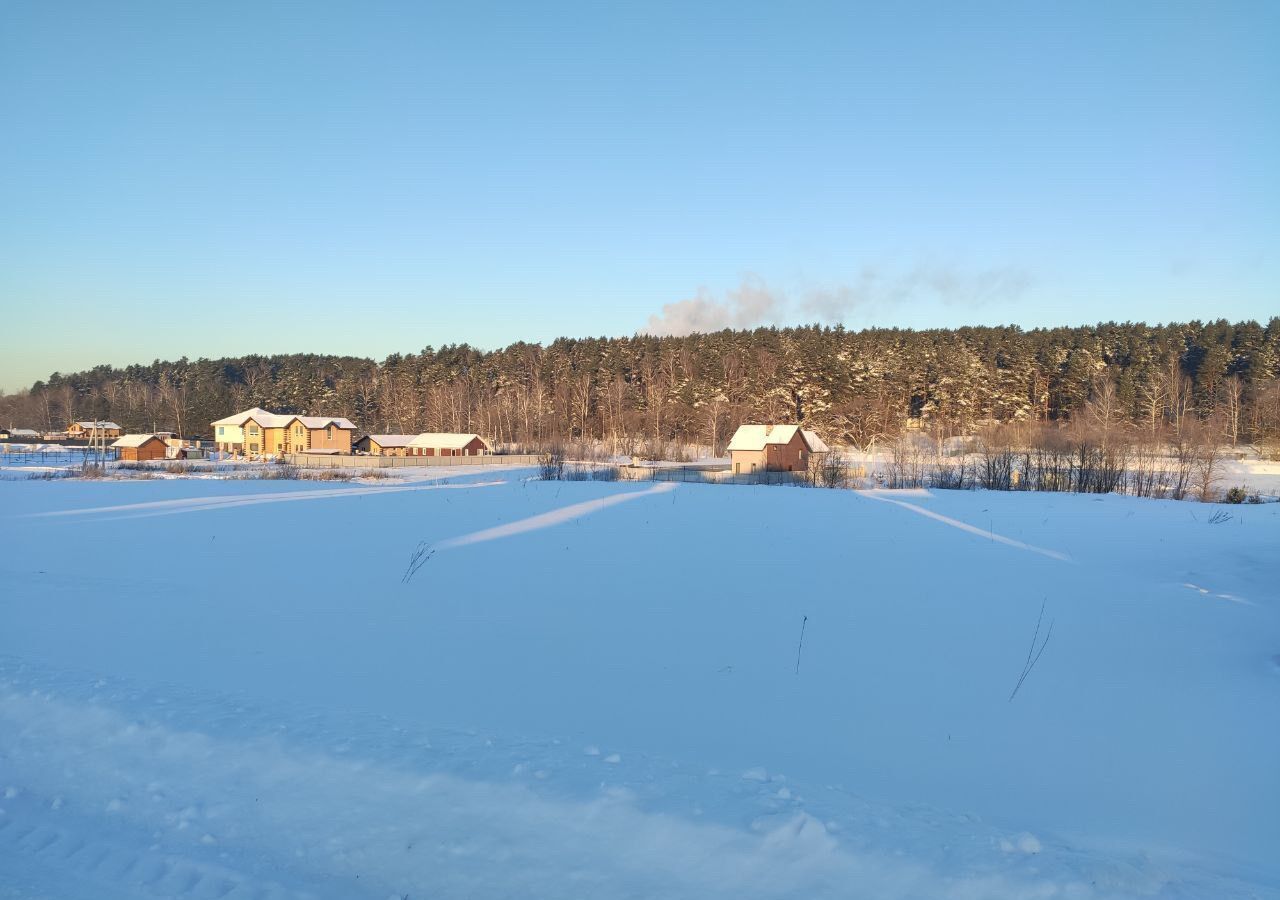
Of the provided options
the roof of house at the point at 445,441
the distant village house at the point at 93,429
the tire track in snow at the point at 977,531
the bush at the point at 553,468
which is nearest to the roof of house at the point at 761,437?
the bush at the point at 553,468

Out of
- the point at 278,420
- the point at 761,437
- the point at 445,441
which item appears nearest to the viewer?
the point at 761,437

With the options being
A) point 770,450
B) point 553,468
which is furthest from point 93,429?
point 770,450

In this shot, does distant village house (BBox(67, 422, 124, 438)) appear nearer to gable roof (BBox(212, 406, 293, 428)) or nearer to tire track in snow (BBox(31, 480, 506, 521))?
gable roof (BBox(212, 406, 293, 428))

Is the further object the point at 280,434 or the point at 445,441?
the point at 280,434

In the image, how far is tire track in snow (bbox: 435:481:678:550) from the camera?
1318cm

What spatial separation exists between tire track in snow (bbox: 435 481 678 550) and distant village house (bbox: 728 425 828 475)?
22433mm

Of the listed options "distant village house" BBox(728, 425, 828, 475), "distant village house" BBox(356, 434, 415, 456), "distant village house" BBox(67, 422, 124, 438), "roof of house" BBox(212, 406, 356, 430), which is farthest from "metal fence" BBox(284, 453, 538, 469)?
"distant village house" BBox(67, 422, 124, 438)

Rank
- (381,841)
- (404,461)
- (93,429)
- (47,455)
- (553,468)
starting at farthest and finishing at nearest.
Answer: (93,429), (47,455), (404,461), (553,468), (381,841)

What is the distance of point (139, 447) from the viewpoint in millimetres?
61312

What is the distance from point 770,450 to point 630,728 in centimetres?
4117

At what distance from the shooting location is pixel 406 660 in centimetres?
648

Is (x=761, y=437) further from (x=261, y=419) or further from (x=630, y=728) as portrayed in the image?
(x=261, y=419)

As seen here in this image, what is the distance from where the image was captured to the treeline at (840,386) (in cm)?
5988

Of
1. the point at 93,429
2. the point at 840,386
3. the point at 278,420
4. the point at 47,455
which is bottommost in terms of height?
the point at 47,455
